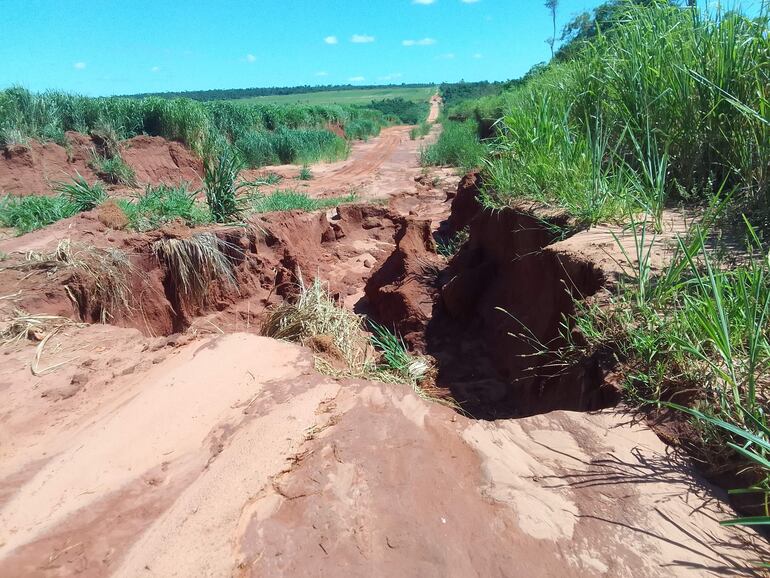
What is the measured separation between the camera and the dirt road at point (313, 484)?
1573 millimetres

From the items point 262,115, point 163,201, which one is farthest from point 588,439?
point 262,115

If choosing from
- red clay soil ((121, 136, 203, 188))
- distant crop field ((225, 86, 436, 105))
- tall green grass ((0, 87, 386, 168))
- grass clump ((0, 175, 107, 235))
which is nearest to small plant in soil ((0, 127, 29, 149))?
tall green grass ((0, 87, 386, 168))

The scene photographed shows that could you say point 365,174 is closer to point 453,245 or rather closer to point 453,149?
point 453,149

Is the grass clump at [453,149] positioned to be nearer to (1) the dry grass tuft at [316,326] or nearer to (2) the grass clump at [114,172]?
(2) the grass clump at [114,172]

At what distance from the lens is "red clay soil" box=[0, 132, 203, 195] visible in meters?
12.0

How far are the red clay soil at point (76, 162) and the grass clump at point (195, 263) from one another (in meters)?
6.59

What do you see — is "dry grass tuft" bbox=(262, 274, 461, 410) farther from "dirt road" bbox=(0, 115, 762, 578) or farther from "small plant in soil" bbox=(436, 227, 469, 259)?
"small plant in soil" bbox=(436, 227, 469, 259)

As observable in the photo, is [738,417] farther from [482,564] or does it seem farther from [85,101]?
[85,101]

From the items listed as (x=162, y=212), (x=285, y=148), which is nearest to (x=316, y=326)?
(x=162, y=212)

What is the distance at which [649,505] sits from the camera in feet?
5.56

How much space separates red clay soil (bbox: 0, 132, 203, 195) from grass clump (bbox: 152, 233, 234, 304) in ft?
21.6

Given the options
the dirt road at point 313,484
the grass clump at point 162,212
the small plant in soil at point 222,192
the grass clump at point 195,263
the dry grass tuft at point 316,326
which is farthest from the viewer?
the small plant in soil at point 222,192

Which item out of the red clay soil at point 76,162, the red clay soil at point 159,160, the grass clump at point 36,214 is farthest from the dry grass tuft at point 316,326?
the red clay soil at point 159,160

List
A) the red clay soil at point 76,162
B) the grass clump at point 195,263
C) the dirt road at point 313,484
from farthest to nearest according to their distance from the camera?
the red clay soil at point 76,162 → the grass clump at point 195,263 → the dirt road at point 313,484
